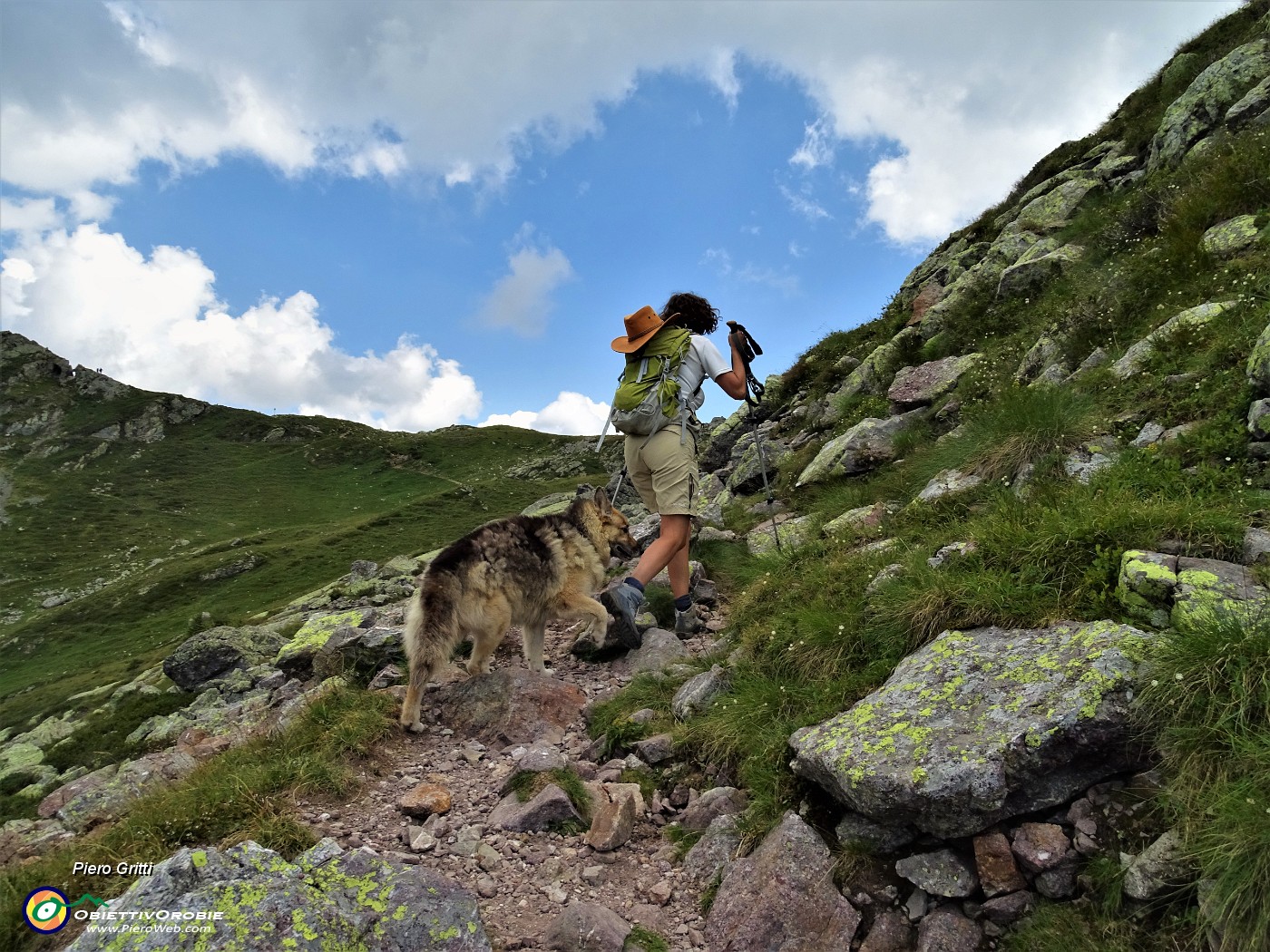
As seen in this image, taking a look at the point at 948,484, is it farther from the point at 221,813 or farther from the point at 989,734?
the point at 221,813

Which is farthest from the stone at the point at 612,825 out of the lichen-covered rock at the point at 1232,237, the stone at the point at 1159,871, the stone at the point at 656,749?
the lichen-covered rock at the point at 1232,237

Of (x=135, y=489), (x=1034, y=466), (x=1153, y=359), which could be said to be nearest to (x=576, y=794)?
(x=1034, y=466)

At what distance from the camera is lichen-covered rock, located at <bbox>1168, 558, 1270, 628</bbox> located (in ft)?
13.0

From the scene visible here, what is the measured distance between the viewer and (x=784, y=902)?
4.19 m

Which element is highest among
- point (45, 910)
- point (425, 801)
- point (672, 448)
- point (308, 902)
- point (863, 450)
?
point (672, 448)

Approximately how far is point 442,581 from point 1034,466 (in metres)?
6.89

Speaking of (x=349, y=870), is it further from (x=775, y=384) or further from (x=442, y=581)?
(x=775, y=384)

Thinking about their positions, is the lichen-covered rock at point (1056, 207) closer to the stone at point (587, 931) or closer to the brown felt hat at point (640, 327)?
the brown felt hat at point (640, 327)

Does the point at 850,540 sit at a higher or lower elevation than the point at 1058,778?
higher

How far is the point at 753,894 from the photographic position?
4332 mm

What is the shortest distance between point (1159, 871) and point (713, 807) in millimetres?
3013

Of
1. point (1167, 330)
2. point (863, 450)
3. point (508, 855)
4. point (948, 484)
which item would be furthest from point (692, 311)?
point (508, 855)

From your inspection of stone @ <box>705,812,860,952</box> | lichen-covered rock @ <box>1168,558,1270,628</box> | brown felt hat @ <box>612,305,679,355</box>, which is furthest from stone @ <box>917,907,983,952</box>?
brown felt hat @ <box>612,305,679,355</box>

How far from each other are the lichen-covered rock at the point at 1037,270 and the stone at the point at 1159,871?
14044 mm
